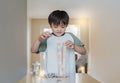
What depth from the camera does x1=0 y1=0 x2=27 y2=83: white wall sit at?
123 cm

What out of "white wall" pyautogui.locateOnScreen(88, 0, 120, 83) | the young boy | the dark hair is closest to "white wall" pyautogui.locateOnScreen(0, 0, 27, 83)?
the young boy

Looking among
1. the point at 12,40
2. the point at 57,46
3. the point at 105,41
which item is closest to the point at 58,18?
the point at 57,46

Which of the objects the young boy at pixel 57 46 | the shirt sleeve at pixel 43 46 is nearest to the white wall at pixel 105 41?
the young boy at pixel 57 46

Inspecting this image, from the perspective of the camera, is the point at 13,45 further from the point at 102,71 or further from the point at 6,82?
the point at 102,71

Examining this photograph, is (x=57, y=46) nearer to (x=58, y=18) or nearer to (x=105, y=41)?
(x=58, y=18)

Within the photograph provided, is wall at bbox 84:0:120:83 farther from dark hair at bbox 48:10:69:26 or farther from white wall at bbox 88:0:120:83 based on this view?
dark hair at bbox 48:10:69:26

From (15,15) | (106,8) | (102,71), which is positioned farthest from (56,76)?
(106,8)

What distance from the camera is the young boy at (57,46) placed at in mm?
1221

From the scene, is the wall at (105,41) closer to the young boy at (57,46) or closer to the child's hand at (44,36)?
the young boy at (57,46)

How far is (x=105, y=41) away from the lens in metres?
2.43

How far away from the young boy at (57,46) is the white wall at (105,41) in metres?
0.99

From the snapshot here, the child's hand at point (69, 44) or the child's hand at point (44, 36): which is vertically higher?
the child's hand at point (44, 36)

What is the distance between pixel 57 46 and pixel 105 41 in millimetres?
1354

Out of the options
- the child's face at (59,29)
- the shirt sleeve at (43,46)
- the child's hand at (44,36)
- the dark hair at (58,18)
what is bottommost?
the shirt sleeve at (43,46)
